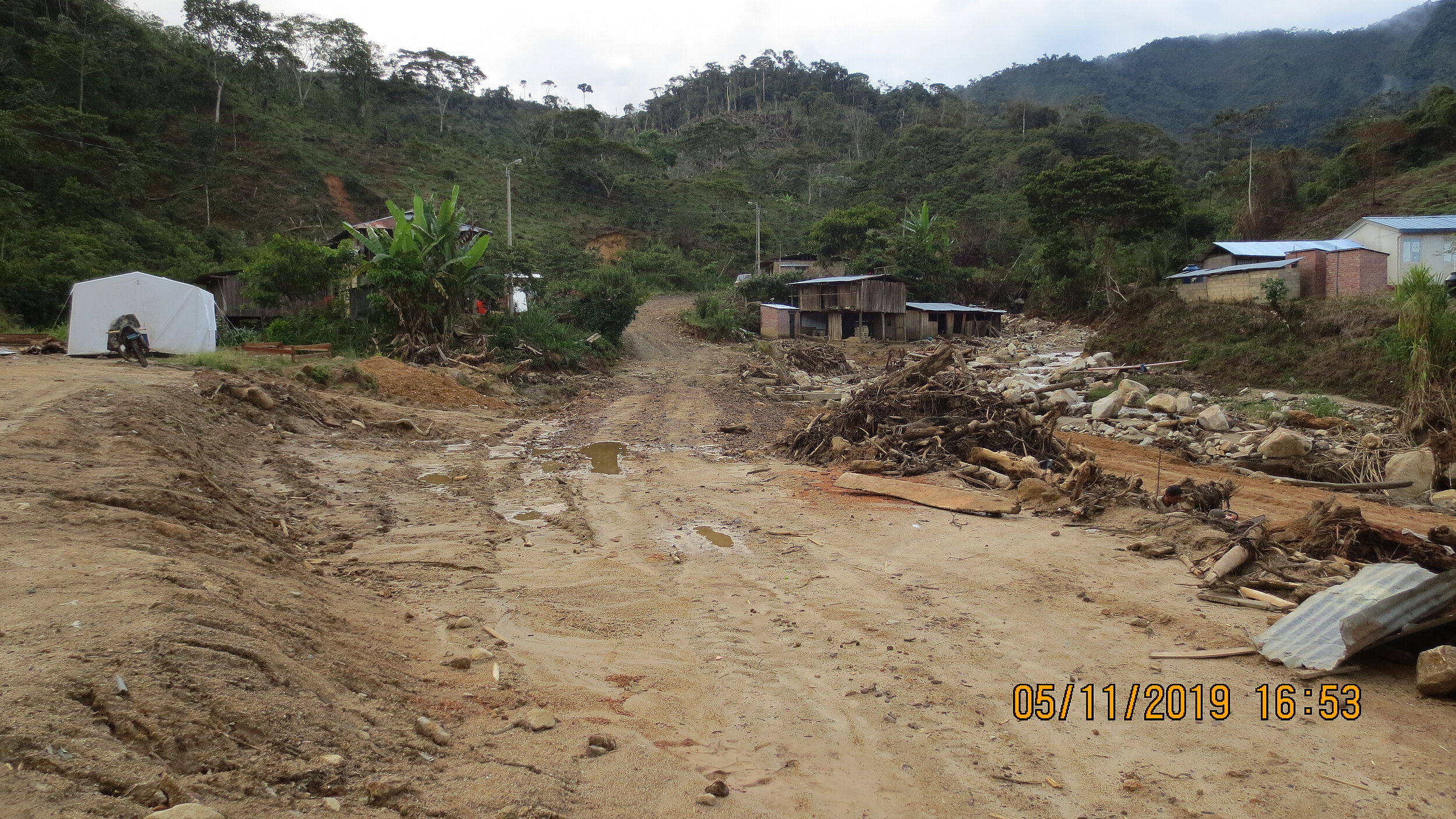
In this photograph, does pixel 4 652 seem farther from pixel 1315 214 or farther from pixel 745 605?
pixel 1315 214

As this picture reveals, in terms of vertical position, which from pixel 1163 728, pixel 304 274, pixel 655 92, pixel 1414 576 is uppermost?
pixel 655 92

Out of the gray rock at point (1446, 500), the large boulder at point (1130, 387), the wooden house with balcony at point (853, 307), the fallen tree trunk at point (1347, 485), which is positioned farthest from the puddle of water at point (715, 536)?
the wooden house with balcony at point (853, 307)

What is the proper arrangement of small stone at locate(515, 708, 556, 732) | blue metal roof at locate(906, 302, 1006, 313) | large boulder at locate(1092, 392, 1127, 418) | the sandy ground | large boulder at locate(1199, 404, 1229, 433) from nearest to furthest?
the sandy ground < small stone at locate(515, 708, 556, 732) < large boulder at locate(1199, 404, 1229, 433) < large boulder at locate(1092, 392, 1127, 418) < blue metal roof at locate(906, 302, 1006, 313)

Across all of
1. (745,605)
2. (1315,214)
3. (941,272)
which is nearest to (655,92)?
(941,272)

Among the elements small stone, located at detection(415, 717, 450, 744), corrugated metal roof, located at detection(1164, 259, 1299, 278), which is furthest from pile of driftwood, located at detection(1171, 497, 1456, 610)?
corrugated metal roof, located at detection(1164, 259, 1299, 278)

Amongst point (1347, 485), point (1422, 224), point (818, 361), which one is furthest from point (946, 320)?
point (1347, 485)

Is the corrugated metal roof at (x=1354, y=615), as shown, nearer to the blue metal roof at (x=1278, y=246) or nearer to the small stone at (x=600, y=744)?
the small stone at (x=600, y=744)

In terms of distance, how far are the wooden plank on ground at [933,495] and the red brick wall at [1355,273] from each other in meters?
23.3

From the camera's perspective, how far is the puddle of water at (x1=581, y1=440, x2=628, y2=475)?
11848 millimetres

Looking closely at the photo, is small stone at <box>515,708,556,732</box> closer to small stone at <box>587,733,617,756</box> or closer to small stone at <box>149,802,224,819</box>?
small stone at <box>587,733,617,756</box>

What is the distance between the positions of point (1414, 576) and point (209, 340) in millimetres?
22962

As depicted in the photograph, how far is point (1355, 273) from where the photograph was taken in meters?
25.5

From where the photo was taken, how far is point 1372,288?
25.4 meters
